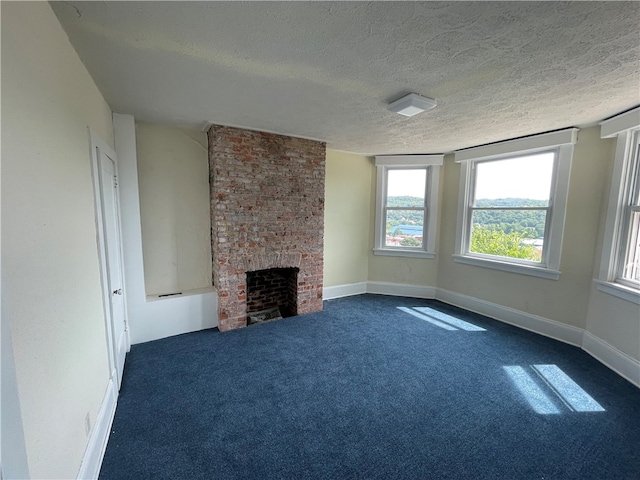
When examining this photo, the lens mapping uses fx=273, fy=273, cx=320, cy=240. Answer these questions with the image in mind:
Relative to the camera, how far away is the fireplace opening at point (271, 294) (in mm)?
3998

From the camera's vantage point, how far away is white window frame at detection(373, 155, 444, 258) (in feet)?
14.9

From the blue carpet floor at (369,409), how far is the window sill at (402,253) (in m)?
1.63

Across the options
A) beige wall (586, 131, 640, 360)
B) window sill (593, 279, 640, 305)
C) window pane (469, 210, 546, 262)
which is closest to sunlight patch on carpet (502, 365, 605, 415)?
beige wall (586, 131, 640, 360)

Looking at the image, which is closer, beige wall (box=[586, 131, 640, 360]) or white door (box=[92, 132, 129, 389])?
white door (box=[92, 132, 129, 389])

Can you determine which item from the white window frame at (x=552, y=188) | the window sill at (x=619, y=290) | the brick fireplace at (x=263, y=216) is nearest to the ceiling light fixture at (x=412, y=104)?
the brick fireplace at (x=263, y=216)

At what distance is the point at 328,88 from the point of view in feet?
7.06

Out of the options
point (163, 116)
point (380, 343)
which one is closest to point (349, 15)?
point (163, 116)

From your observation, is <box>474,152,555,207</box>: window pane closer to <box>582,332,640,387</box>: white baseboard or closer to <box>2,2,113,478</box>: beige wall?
<box>582,332,640,387</box>: white baseboard

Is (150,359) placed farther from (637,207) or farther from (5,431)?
(637,207)

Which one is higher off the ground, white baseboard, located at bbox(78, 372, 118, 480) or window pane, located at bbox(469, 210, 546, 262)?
window pane, located at bbox(469, 210, 546, 262)

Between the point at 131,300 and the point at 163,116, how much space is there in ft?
6.67

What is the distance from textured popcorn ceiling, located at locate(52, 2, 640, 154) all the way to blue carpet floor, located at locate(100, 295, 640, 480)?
2474mm

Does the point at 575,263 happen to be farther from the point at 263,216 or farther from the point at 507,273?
the point at 263,216

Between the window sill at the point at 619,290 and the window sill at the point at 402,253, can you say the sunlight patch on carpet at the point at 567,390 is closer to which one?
the window sill at the point at 619,290
